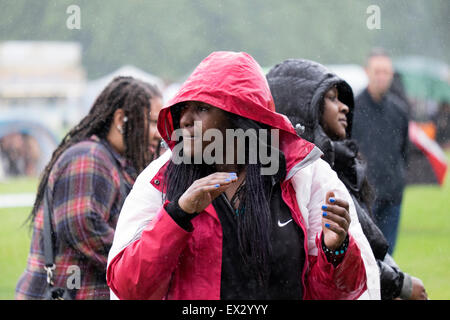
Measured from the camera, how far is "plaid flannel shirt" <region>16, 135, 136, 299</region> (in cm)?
313

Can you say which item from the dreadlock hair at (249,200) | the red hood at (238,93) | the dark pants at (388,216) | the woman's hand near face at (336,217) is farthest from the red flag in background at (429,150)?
the woman's hand near face at (336,217)

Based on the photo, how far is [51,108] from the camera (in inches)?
879

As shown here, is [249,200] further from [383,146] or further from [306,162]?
[383,146]

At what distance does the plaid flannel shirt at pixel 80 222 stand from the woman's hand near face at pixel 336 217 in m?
1.54

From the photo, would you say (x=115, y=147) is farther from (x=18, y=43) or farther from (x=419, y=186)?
(x=18, y=43)

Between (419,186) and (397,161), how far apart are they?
8.95 meters

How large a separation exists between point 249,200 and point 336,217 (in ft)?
1.00

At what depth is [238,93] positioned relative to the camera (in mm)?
2156

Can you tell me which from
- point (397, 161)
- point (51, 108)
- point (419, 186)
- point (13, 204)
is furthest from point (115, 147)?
point (51, 108)

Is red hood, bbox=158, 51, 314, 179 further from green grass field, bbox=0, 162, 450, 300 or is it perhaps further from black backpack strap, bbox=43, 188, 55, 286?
green grass field, bbox=0, 162, 450, 300

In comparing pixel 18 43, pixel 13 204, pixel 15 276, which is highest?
pixel 18 43

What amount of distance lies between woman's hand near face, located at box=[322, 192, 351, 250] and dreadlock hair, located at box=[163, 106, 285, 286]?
0.67ft
